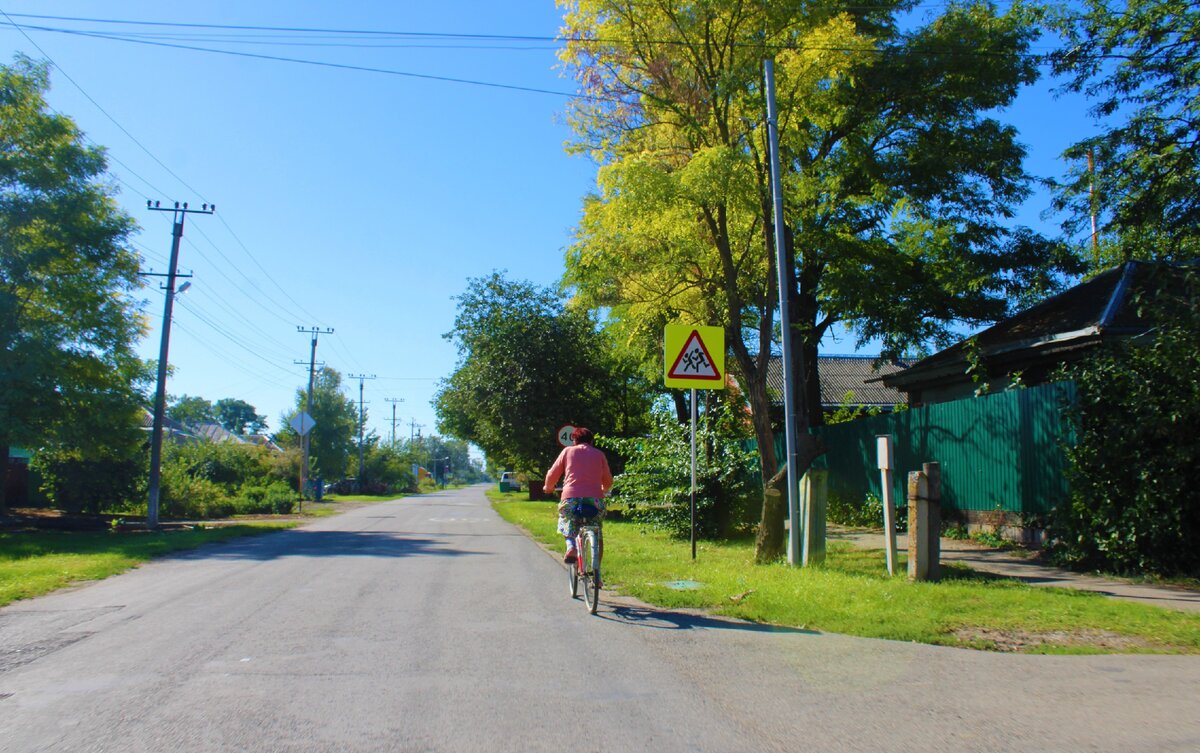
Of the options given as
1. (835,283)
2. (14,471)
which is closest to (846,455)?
(835,283)

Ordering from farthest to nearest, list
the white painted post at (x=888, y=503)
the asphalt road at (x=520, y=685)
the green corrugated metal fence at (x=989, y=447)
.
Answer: the green corrugated metal fence at (x=989, y=447), the white painted post at (x=888, y=503), the asphalt road at (x=520, y=685)

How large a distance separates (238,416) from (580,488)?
126 metres

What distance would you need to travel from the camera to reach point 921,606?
778 cm

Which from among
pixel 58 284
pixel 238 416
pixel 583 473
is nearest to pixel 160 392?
pixel 58 284

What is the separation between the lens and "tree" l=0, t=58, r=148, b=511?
63.4 feet

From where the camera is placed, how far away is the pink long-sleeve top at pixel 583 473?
28.5ft

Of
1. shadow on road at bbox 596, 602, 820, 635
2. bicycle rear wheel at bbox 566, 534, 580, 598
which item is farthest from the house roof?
shadow on road at bbox 596, 602, 820, 635

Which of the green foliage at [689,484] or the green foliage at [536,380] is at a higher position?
the green foliage at [536,380]

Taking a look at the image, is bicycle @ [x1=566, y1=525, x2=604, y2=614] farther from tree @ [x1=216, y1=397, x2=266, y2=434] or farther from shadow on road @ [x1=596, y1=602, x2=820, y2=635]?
tree @ [x1=216, y1=397, x2=266, y2=434]

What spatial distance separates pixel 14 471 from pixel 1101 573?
32955 millimetres

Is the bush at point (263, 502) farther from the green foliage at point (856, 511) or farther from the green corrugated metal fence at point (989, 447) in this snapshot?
the green corrugated metal fence at point (989, 447)

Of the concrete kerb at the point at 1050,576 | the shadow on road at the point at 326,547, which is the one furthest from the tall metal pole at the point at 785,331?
the shadow on road at the point at 326,547

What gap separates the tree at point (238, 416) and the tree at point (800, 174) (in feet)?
379

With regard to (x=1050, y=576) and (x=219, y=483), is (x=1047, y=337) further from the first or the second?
(x=219, y=483)
